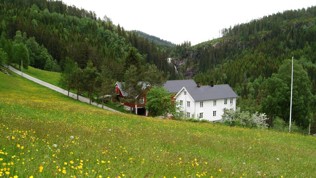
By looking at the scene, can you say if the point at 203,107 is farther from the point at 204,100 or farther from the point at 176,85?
→ the point at 176,85

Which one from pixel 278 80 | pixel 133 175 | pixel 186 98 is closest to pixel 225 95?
pixel 186 98

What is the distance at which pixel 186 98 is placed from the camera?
263 feet

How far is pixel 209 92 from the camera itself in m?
82.5

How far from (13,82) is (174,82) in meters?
40.5

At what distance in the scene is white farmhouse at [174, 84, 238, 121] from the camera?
78875mm

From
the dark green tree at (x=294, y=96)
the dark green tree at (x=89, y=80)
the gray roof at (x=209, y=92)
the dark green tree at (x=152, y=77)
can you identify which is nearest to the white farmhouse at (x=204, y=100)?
the gray roof at (x=209, y=92)

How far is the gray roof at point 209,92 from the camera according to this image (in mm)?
79375

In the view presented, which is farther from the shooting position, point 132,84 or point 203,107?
point 203,107

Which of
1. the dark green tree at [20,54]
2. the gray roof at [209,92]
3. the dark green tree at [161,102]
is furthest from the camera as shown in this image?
the dark green tree at [20,54]

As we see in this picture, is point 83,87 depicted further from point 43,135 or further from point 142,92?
point 43,135

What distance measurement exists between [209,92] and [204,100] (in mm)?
3869

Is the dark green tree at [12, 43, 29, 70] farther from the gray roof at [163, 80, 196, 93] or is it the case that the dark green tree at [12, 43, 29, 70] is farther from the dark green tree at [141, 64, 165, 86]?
the gray roof at [163, 80, 196, 93]

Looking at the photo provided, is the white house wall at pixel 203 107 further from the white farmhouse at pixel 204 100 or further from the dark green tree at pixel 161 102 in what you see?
the dark green tree at pixel 161 102

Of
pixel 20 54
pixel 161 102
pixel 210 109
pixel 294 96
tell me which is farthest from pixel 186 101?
pixel 20 54
